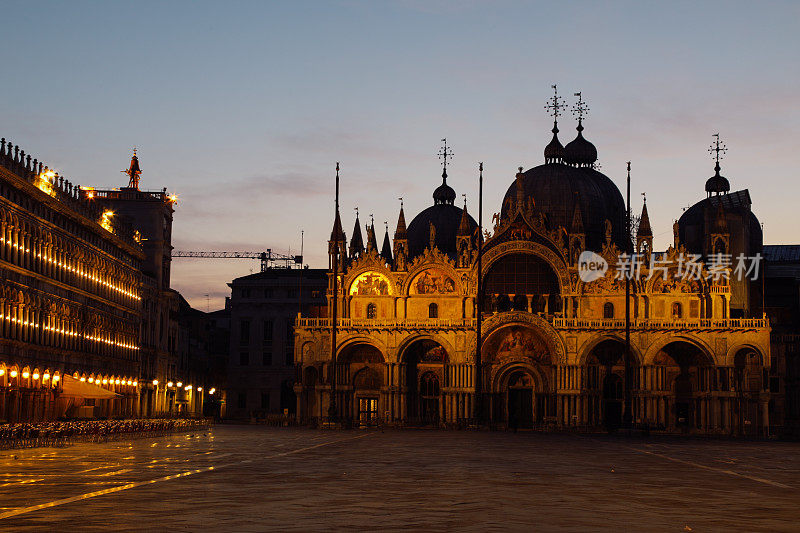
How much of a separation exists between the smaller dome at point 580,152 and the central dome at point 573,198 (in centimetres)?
401

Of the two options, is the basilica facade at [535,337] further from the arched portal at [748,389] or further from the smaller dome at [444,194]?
the smaller dome at [444,194]

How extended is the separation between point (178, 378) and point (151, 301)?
1790cm

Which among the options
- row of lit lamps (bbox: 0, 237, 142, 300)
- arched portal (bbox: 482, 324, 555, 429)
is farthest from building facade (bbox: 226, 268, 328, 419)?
arched portal (bbox: 482, 324, 555, 429)

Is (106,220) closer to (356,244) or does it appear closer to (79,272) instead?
(79,272)

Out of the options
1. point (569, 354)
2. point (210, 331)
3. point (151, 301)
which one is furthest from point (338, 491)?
point (210, 331)

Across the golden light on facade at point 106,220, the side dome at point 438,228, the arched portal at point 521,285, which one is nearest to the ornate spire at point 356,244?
the side dome at point 438,228

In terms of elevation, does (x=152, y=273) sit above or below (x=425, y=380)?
above

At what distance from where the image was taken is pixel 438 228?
13038cm

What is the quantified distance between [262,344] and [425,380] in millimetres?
38170

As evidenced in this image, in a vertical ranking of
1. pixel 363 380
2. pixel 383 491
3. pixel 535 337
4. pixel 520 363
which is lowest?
pixel 383 491

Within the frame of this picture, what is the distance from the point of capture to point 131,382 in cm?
10219

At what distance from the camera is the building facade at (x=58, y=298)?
6650cm

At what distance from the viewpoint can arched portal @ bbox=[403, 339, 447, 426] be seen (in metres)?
107

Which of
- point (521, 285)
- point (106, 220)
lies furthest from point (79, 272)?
point (521, 285)
